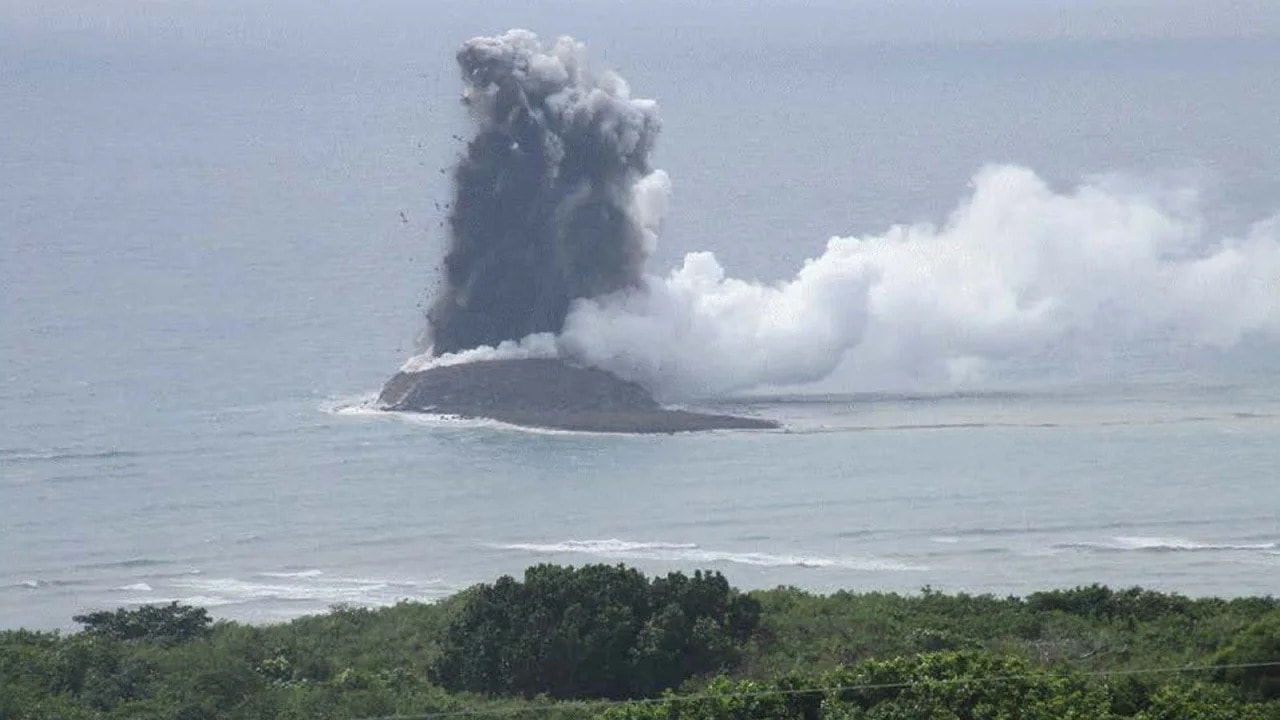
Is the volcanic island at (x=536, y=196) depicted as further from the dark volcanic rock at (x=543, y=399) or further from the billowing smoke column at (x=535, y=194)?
the dark volcanic rock at (x=543, y=399)

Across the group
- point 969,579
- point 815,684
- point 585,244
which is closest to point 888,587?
point 969,579

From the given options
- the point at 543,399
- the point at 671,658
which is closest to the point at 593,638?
the point at 671,658

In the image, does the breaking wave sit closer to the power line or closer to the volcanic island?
the volcanic island


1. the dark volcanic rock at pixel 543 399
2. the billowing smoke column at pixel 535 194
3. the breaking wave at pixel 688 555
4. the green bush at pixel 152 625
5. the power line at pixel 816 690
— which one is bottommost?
the power line at pixel 816 690

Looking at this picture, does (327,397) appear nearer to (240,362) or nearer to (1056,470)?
(240,362)

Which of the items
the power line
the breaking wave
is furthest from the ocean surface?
the power line

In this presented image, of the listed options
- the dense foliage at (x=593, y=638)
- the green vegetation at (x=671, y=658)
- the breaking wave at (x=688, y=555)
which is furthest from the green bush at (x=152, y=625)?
the breaking wave at (x=688, y=555)
